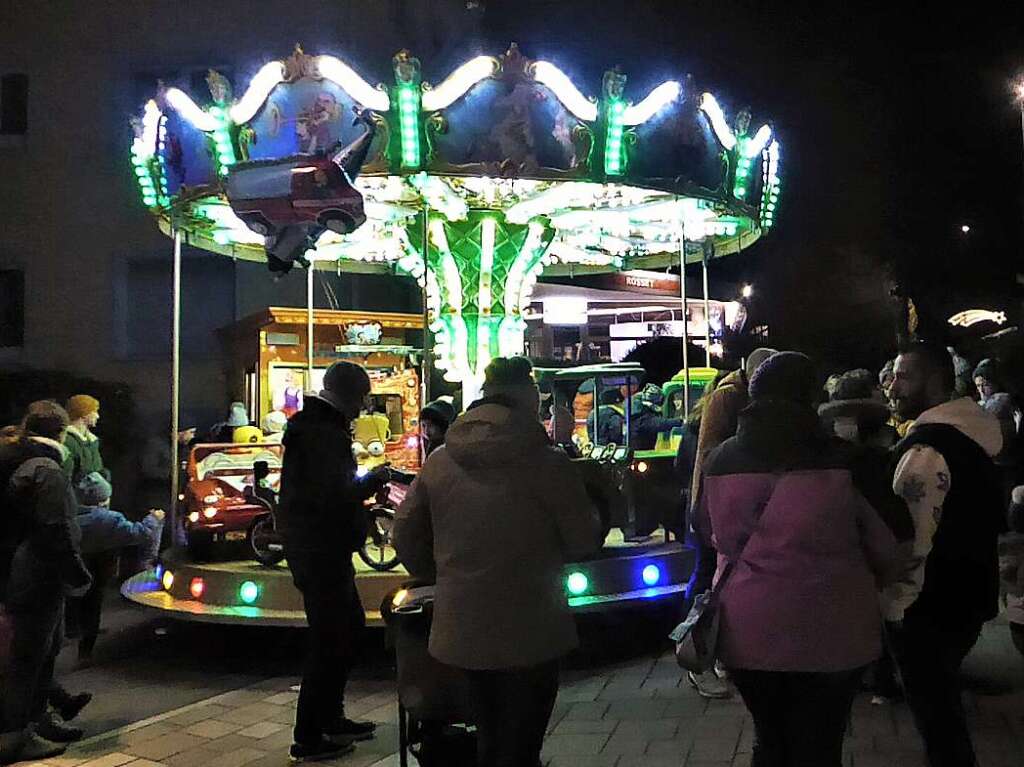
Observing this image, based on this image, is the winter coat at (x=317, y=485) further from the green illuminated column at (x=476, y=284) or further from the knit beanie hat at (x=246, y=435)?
the knit beanie hat at (x=246, y=435)

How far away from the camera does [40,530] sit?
4770 mm

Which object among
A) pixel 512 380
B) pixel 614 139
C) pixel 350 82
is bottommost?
pixel 512 380

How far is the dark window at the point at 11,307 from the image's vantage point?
56.1 ft

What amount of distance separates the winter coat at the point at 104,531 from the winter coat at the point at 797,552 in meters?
5.32

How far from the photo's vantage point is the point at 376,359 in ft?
53.3

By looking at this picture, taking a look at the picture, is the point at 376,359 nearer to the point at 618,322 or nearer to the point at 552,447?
the point at 618,322

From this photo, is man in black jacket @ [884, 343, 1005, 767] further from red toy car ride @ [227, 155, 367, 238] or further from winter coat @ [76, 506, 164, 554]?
winter coat @ [76, 506, 164, 554]

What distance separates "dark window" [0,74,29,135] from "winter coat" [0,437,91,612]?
47.9ft

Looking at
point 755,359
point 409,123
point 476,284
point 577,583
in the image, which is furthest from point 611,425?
point 755,359

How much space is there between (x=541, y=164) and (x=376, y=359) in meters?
9.09

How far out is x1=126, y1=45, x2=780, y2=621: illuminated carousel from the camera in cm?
724

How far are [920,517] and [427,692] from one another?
6.02 feet

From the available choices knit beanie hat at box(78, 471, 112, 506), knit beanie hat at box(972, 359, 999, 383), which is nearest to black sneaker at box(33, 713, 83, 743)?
knit beanie hat at box(78, 471, 112, 506)

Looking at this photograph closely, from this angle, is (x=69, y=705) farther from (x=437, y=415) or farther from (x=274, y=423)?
(x=274, y=423)
